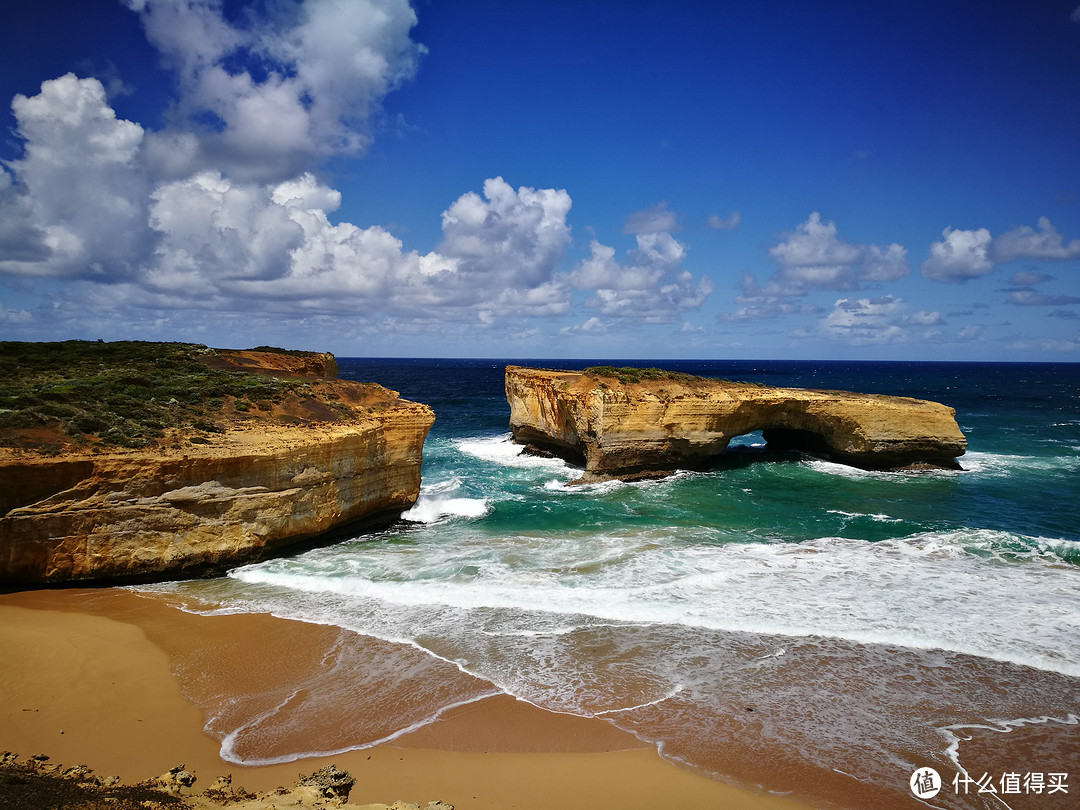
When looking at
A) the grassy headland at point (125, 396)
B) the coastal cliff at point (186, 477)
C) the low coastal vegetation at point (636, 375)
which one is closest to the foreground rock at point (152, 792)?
the coastal cliff at point (186, 477)

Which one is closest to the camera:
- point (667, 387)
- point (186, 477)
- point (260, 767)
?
point (260, 767)

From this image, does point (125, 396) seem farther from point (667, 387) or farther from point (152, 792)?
point (667, 387)

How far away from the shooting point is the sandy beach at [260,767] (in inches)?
273

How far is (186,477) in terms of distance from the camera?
12609mm

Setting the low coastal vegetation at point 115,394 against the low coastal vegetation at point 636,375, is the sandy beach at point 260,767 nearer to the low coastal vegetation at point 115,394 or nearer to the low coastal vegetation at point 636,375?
the low coastal vegetation at point 115,394

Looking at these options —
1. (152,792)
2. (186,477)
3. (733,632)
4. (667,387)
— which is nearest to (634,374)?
(667,387)

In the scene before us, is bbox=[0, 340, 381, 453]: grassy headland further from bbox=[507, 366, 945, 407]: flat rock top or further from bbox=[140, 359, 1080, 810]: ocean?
bbox=[507, 366, 945, 407]: flat rock top

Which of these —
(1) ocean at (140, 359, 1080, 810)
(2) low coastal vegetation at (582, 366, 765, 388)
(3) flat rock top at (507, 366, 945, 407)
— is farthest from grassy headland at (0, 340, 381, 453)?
(2) low coastal vegetation at (582, 366, 765, 388)

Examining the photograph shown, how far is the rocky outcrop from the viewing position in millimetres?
→ 24000

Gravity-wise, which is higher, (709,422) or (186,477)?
(709,422)

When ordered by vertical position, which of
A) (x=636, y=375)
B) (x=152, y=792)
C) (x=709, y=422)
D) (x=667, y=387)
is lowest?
(x=152, y=792)

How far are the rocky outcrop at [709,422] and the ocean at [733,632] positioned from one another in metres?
4.17

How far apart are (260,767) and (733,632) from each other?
8.08 meters

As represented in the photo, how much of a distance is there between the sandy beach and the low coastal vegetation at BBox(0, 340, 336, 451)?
4045 millimetres
